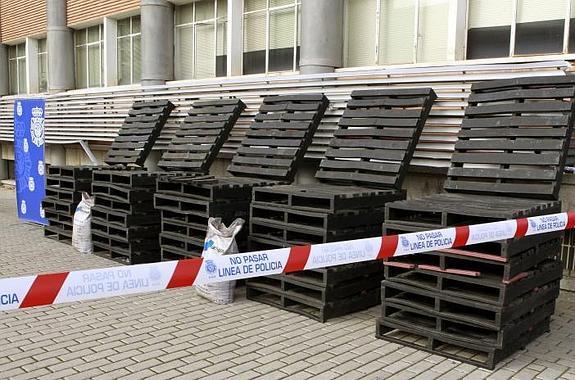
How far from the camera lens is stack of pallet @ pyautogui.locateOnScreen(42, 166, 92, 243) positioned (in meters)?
8.82

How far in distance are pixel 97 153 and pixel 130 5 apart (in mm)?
3850

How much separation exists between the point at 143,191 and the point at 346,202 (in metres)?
3.27

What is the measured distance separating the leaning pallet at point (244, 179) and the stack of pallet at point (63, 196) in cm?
239

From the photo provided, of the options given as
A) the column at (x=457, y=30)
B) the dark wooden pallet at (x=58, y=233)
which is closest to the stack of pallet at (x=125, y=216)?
the dark wooden pallet at (x=58, y=233)

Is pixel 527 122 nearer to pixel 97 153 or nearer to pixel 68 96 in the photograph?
pixel 97 153

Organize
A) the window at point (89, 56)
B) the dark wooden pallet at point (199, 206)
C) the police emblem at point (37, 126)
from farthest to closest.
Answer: the window at point (89, 56) → the police emblem at point (37, 126) → the dark wooden pallet at point (199, 206)

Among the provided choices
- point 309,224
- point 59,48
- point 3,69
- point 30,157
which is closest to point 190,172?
point 309,224

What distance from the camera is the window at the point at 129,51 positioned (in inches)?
555

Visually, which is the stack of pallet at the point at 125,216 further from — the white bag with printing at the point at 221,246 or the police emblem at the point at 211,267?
the police emblem at the point at 211,267

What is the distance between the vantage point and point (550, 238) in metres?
4.83

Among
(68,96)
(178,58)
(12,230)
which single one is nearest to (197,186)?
(12,230)

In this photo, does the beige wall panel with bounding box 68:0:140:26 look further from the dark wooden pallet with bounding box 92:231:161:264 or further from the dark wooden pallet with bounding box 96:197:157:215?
the dark wooden pallet with bounding box 92:231:161:264

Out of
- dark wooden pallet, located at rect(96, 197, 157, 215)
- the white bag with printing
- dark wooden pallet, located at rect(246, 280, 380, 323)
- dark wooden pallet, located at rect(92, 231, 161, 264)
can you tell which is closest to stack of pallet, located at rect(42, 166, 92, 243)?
dark wooden pallet, located at rect(92, 231, 161, 264)

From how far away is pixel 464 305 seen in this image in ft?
14.3
